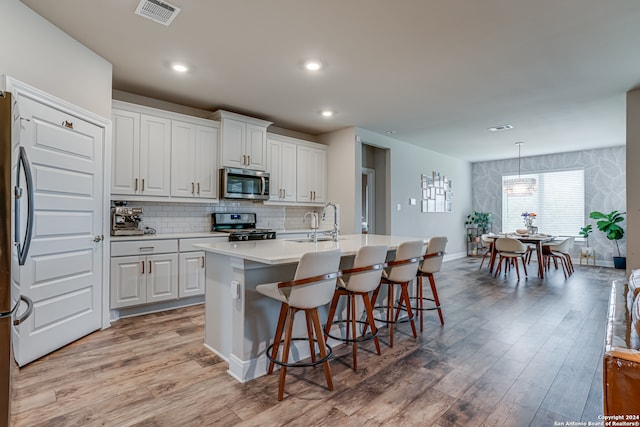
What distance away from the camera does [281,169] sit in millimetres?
5211

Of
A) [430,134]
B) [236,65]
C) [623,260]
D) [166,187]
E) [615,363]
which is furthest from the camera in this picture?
[623,260]

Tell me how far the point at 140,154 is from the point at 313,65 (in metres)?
2.23

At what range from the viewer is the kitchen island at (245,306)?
7.29 ft

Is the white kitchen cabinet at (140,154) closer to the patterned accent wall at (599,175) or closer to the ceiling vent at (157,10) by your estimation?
the ceiling vent at (157,10)

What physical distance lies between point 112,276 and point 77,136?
141 cm

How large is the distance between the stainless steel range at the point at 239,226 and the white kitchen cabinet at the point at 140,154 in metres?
0.89

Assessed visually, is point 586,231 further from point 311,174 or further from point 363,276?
point 363,276

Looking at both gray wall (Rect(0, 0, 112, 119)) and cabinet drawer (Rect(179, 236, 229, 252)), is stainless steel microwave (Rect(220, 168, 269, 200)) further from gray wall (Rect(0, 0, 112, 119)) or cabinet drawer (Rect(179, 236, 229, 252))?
gray wall (Rect(0, 0, 112, 119))

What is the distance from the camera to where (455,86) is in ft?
12.3

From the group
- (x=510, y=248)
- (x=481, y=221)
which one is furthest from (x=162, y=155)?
(x=481, y=221)

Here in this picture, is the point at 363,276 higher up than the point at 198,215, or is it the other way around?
the point at 198,215

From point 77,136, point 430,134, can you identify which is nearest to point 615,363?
point 77,136

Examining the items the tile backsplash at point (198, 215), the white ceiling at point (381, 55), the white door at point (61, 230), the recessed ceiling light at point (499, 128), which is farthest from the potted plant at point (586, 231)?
the white door at point (61, 230)

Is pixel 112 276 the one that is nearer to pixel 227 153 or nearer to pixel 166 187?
pixel 166 187
